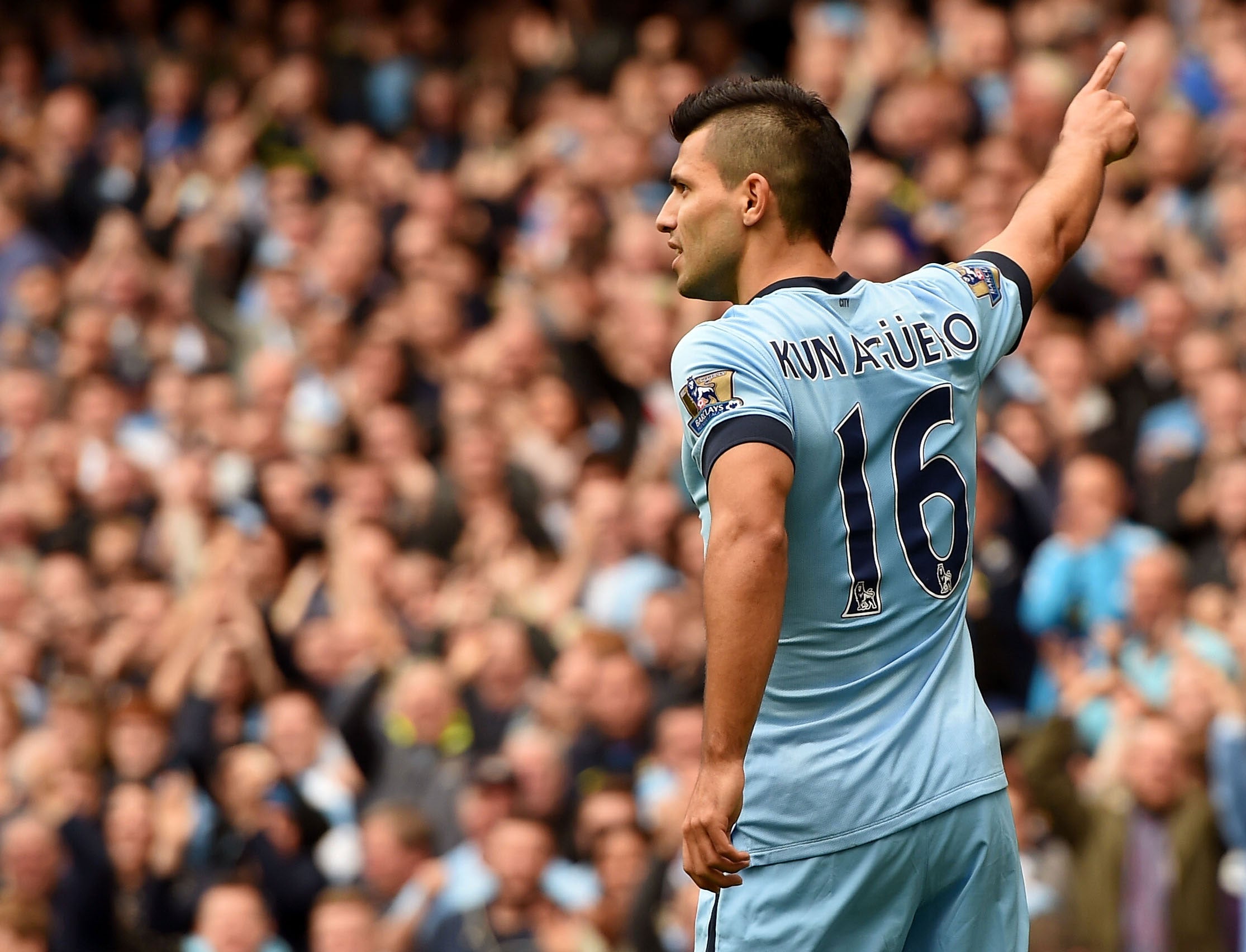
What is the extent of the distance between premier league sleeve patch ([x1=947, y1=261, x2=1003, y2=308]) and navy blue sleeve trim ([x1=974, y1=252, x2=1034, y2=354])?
0.13 ft

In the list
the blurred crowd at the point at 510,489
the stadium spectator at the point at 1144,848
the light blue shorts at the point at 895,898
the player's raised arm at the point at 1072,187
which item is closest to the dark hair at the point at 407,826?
the blurred crowd at the point at 510,489

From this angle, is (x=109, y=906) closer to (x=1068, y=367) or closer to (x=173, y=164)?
(x=1068, y=367)

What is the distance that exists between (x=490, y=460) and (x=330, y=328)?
2.13 m

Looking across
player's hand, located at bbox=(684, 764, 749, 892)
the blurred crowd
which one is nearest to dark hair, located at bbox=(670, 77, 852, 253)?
player's hand, located at bbox=(684, 764, 749, 892)

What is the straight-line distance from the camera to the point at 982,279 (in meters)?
3.55

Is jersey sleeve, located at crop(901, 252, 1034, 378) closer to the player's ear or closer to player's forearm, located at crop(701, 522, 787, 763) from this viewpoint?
the player's ear

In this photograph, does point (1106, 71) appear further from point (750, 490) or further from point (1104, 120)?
point (750, 490)

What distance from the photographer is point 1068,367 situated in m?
8.41

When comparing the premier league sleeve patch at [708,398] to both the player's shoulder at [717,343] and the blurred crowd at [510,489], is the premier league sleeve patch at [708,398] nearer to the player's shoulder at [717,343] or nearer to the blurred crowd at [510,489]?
the player's shoulder at [717,343]

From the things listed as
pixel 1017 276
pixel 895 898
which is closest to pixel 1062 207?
pixel 1017 276

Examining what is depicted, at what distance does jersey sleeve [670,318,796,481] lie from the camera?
10.0ft

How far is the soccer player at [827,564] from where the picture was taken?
3068mm


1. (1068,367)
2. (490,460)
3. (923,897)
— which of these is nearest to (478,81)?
(490,460)

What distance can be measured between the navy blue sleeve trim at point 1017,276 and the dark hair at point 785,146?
0.39 m
